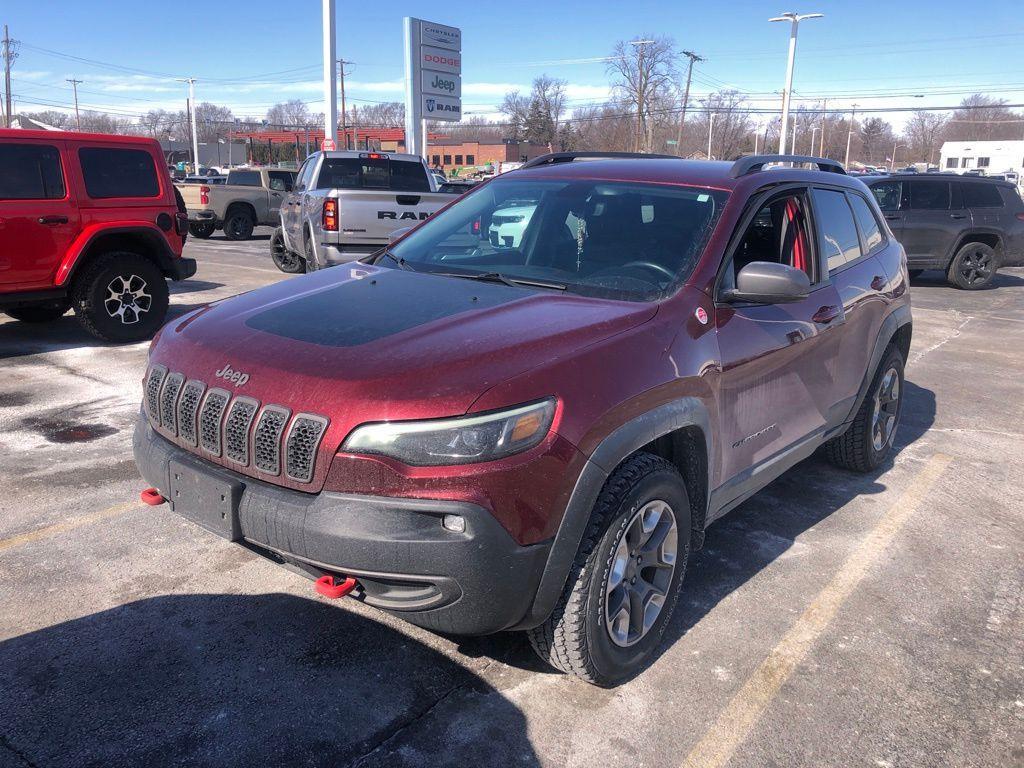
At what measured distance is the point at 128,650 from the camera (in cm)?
306

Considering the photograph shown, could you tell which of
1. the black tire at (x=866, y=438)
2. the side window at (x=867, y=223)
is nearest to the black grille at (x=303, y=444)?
the black tire at (x=866, y=438)

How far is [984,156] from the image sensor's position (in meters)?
83.6

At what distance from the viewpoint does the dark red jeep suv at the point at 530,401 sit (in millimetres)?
2387

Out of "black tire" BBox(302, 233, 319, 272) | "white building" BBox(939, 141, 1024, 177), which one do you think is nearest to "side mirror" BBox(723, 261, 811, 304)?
"black tire" BBox(302, 233, 319, 272)

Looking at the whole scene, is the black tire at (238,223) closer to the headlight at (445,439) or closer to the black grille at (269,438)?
the black grille at (269,438)

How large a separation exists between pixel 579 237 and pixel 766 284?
34.9 inches

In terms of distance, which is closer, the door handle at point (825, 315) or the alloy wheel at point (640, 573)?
the alloy wheel at point (640, 573)

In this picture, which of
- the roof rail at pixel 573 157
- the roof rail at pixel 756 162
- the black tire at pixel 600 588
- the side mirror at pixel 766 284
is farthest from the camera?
the roof rail at pixel 573 157

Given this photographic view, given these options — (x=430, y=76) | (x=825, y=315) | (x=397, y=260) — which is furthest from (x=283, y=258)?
(x=430, y=76)

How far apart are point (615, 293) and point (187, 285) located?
1063 cm

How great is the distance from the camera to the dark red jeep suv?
7.83ft

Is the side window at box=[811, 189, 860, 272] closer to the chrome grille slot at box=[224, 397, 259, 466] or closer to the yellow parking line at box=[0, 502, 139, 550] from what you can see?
the chrome grille slot at box=[224, 397, 259, 466]

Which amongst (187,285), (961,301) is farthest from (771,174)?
(961,301)

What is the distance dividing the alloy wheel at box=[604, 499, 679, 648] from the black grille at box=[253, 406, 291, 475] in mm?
1137
